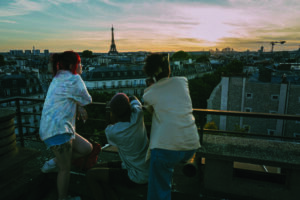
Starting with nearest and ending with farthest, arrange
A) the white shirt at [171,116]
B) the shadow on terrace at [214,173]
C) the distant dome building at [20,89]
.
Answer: the white shirt at [171,116], the shadow on terrace at [214,173], the distant dome building at [20,89]

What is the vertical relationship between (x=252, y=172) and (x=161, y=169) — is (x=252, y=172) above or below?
below

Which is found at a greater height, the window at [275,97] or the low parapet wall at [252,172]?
the low parapet wall at [252,172]

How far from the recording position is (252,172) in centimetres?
362

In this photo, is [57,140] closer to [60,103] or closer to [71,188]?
[60,103]

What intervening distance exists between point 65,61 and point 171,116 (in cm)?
161

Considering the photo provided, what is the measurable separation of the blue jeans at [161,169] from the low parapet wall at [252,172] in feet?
3.49

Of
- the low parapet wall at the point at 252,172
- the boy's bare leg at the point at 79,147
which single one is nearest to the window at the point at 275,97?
the low parapet wall at the point at 252,172

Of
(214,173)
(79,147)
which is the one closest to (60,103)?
(79,147)

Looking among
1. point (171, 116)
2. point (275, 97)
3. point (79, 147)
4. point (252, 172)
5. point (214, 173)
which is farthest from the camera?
point (275, 97)

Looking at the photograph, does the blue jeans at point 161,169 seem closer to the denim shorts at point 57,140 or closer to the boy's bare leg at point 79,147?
the denim shorts at point 57,140

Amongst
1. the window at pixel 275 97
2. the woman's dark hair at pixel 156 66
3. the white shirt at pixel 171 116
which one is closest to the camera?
the white shirt at pixel 171 116

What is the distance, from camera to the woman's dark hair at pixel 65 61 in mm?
2967

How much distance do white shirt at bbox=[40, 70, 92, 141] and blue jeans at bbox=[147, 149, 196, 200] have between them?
1259mm

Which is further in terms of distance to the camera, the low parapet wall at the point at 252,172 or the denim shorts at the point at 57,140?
the low parapet wall at the point at 252,172
